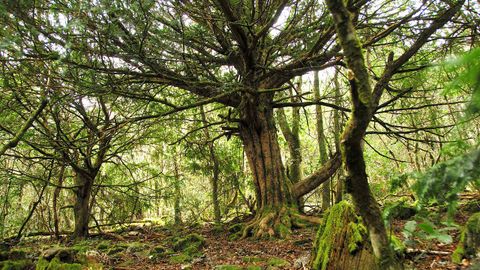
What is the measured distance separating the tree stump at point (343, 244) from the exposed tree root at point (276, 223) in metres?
2.78

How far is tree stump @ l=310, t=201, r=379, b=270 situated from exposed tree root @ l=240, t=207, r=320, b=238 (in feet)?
9.12

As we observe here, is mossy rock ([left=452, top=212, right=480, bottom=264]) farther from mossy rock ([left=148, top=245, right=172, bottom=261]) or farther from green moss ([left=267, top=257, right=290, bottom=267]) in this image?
mossy rock ([left=148, top=245, right=172, bottom=261])

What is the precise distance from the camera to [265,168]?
7.69 m

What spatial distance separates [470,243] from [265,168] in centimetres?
466

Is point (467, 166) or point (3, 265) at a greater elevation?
point (467, 166)

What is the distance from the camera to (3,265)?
498 centimetres

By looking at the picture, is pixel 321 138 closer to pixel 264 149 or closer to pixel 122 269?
pixel 264 149

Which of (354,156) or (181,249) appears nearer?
(354,156)

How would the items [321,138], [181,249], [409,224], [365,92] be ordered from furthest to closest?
[321,138]
[181,249]
[409,224]
[365,92]

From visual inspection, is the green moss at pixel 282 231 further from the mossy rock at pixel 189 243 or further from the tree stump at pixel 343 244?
the tree stump at pixel 343 244

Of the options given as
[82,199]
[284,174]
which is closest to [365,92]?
[284,174]

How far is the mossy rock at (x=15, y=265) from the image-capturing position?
16.2 ft

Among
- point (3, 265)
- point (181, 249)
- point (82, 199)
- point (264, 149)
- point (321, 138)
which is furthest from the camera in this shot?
point (321, 138)

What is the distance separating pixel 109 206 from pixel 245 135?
5.87 metres
